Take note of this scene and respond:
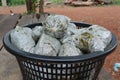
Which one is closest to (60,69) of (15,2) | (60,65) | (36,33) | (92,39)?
(60,65)

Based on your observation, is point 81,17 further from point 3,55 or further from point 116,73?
point 3,55

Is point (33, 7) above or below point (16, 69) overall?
below

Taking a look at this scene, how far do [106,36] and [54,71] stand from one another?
0.86 ft

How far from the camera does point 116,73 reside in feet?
9.36

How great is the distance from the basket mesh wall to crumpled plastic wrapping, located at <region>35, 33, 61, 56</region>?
0.16 feet

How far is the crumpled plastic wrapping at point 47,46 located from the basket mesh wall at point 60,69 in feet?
0.16

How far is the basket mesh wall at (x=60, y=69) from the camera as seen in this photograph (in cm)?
99

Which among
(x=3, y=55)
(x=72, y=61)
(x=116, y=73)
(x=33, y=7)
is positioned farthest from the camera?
(x=33, y=7)

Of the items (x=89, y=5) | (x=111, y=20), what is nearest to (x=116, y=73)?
(x=111, y=20)

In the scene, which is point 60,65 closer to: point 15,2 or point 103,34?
point 103,34

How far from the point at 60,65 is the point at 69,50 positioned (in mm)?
86

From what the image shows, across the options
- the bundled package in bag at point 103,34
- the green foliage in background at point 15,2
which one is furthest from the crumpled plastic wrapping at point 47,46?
the green foliage in background at point 15,2

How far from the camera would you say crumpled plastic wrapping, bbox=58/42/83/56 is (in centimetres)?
103

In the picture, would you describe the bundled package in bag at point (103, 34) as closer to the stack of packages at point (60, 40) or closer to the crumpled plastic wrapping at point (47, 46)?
the stack of packages at point (60, 40)
